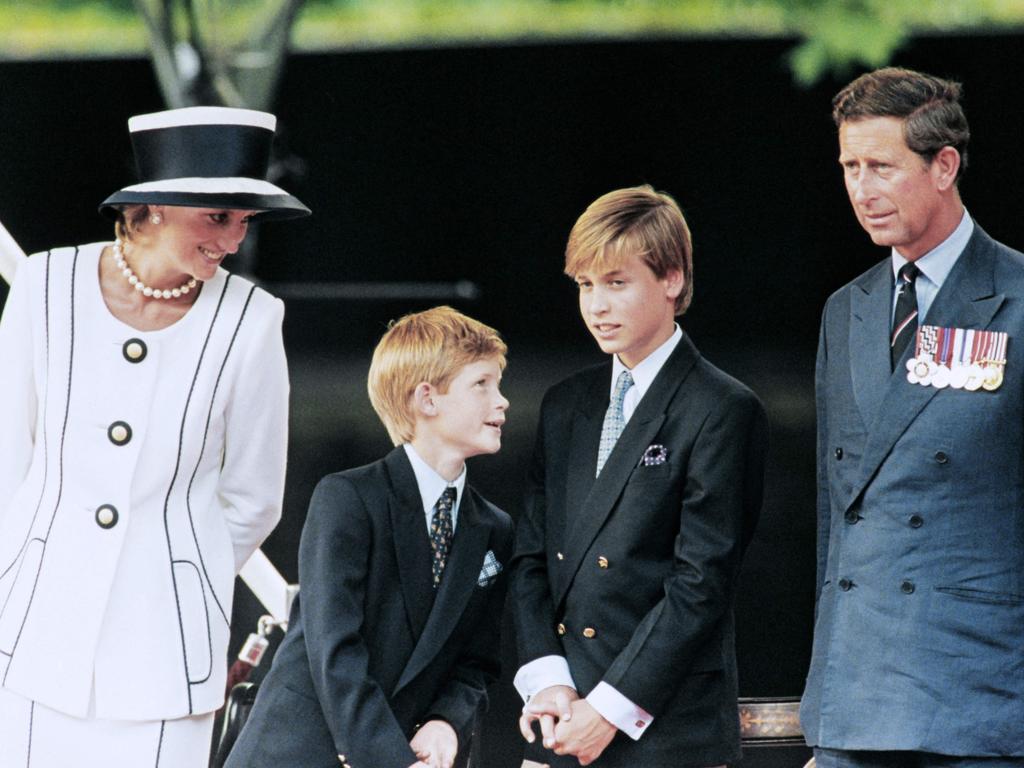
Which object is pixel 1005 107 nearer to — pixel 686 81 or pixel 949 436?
pixel 686 81

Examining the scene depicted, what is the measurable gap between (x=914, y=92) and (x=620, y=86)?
34.7 ft

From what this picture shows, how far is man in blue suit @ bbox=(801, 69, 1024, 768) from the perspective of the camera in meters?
2.48

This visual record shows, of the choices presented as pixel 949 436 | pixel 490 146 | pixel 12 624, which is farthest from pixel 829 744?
pixel 490 146

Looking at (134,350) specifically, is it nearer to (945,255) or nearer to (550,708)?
(550,708)

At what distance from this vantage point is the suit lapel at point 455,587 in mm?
2760

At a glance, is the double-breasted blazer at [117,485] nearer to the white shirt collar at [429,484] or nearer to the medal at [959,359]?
the white shirt collar at [429,484]

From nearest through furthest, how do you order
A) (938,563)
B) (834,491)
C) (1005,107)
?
(938,563) → (834,491) → (1005,107)

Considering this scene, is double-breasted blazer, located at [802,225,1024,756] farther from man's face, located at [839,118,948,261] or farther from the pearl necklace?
the pearl necklace

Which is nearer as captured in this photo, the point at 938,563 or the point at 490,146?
Result: the point at 938,563

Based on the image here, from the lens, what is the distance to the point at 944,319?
2578mm

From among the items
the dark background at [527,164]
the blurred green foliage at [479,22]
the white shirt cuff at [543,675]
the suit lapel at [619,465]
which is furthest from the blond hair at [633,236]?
the blurred green foliage at [479,22]

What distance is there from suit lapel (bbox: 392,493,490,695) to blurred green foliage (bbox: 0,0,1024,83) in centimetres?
1021

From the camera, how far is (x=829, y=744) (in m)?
2.57

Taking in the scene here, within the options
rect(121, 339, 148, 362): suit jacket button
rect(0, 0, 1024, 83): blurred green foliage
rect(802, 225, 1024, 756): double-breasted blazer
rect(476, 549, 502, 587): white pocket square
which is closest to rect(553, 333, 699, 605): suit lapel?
rect(476, 549, 502, 587): white pocket square
